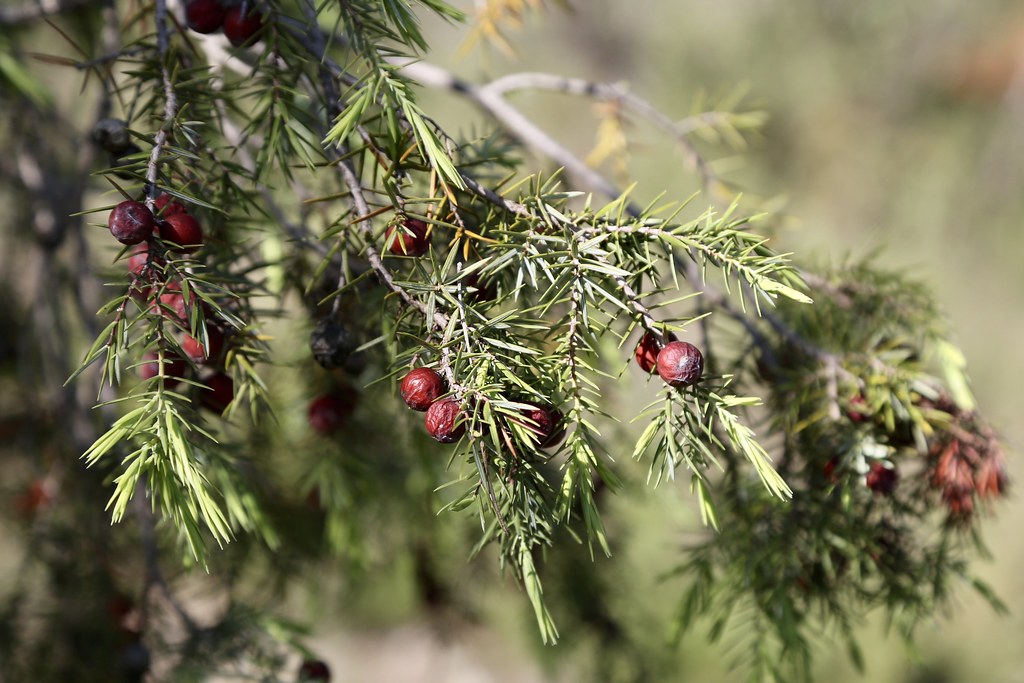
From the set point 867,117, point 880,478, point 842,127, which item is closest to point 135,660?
point 880,478

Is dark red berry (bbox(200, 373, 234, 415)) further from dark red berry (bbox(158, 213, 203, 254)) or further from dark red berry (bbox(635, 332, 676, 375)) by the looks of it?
dark red berry (bbox(635, 332, 676, 375))

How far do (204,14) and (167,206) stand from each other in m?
0.19

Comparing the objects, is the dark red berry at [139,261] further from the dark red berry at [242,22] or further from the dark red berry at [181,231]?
the dark red berry at [242,22]

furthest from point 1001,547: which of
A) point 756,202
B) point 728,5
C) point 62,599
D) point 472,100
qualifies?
point 728,5

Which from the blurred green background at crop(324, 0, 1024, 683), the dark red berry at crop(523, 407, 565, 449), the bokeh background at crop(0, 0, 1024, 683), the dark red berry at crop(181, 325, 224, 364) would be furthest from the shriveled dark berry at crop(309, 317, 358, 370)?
the blurred green background at crop(324, 0, 1024, 683)

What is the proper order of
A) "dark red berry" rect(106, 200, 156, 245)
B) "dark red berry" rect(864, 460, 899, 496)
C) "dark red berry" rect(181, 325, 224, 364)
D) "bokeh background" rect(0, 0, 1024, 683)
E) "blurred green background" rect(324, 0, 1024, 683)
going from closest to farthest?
"dark red berry" rect(106, 200, 156, 245)
"dark red berry" rect(181, 325, 224, 364)
"dark red berry" rect(864, 460, 899, 496)
"bokeh background" rect(0, 0, 1024, 683)
"blurred green background" rect(324, 0, 1024, 683)

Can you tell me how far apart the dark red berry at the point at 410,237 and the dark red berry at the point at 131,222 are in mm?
158

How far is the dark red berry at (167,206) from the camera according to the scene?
1.68 ft

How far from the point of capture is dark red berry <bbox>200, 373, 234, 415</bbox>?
0.62 meters

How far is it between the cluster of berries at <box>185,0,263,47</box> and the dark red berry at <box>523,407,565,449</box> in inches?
15.4

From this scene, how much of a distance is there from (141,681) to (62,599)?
0.29 meters

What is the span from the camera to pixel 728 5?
5859 mm

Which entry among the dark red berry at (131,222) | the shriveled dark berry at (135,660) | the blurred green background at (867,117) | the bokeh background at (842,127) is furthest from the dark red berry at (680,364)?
the blurred green background at (867,117)

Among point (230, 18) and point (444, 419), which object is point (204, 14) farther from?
point (444, 419)
